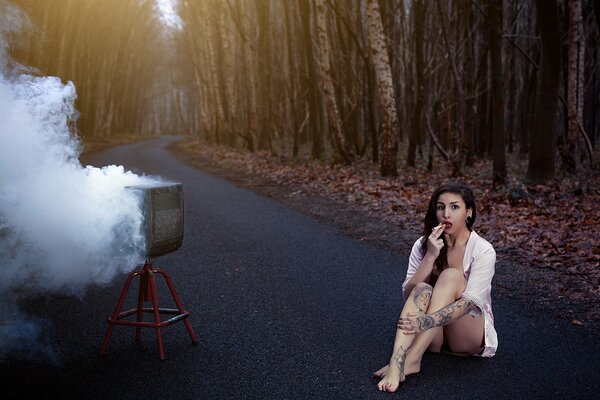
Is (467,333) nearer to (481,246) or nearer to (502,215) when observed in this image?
(481,246)

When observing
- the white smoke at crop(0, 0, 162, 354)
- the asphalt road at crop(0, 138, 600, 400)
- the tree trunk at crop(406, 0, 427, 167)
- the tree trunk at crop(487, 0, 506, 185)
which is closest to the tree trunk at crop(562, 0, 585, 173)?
the tree trunk at crop(487, 0, 506, 185)

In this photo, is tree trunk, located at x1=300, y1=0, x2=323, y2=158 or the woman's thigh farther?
tree trunk, located at x1=300, y1=0, x2=323, y2=158

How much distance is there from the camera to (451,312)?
3992mm

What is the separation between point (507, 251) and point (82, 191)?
5811 millimetres

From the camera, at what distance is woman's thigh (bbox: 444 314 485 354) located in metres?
4.17

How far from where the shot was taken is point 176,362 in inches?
171

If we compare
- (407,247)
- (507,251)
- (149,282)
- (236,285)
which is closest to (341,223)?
(407,247)

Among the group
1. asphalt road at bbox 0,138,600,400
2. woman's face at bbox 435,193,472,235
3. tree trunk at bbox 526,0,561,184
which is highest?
tree trunk at bbox 526,0,561,184

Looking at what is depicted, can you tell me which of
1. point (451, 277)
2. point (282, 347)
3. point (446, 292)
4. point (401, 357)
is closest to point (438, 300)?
point (446, 292)

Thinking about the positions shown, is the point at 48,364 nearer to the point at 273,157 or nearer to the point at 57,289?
the point at 57,289

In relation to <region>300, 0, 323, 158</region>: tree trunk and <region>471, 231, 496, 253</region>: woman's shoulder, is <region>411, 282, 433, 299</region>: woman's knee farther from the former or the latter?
<region>300, 0, 323, 158</region>: tree trunk

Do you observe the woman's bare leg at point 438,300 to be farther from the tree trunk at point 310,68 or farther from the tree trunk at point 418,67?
the tree trunk at point 310,68

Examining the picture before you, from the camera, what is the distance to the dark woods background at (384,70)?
15.2 m

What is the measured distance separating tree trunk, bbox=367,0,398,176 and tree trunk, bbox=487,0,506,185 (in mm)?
2714
